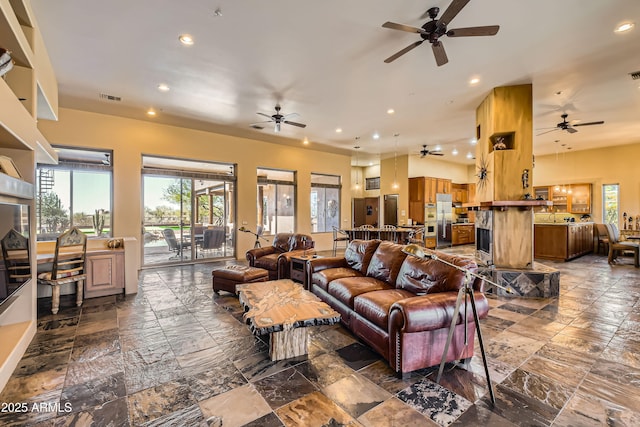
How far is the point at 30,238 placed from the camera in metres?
2.97

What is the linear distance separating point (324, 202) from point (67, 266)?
24.3 feet

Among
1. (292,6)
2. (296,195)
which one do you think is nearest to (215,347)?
(292,6)

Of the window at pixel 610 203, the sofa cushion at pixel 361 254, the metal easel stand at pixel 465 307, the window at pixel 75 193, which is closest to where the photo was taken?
the metal easel stand at pixel 465 307

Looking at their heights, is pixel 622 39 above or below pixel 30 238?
above

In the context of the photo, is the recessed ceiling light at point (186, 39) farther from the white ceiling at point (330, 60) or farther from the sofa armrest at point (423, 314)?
the sofa armrest at point (423, 314)

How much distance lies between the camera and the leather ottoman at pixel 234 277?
4.43m

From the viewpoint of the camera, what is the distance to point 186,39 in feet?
11.9

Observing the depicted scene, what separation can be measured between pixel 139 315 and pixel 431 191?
975cm

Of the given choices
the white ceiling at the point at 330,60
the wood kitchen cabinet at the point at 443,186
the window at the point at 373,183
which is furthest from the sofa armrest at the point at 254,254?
the window at the point at 373,183

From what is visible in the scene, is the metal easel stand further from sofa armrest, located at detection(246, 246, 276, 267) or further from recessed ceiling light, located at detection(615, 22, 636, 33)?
sofa armrest, located at detection(246, 246, 276, 267)

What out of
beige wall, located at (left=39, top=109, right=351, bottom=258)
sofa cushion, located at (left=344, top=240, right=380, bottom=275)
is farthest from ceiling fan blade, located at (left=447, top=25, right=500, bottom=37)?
beige wall, located at (left=39, top=109, right=351, bottom=258)

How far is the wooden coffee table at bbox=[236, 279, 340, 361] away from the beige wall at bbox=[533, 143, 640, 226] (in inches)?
465

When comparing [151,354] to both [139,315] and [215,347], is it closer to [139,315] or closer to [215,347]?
[215,347]

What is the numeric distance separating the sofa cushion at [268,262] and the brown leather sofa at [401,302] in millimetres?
1363
